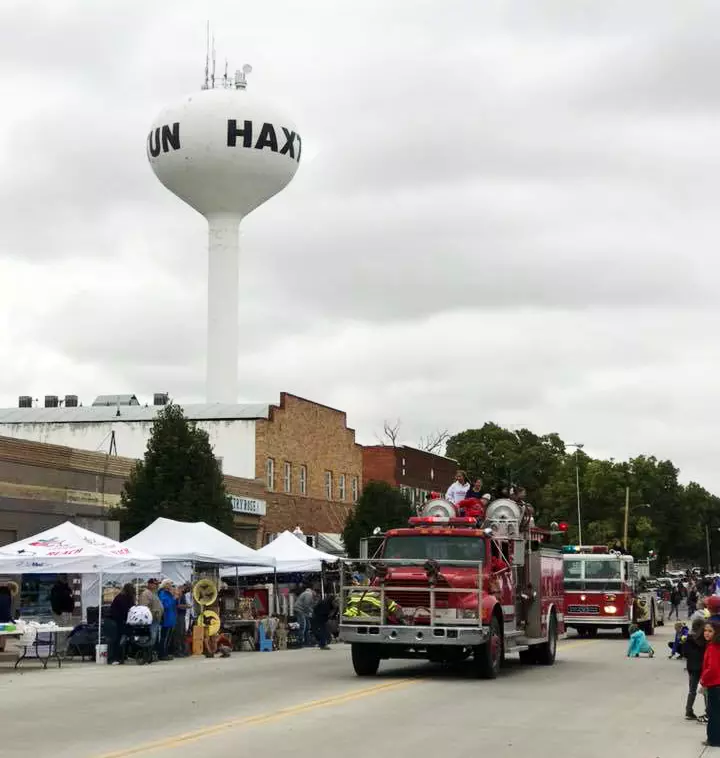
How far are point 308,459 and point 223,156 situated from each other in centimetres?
1437

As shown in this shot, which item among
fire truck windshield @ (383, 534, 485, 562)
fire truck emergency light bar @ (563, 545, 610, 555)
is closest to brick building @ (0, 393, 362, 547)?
fire truck emergency light bar @ (563, 545, 610, 555)

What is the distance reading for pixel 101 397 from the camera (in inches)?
2766

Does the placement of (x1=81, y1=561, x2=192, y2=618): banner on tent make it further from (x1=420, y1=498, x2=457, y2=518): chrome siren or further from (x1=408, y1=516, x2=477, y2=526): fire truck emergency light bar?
(x1=408, y1=516, x2=477, y2=526): fire truck emergency light bar

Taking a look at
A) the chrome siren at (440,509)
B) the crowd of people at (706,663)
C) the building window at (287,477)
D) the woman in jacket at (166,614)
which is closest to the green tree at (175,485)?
the woman in jacket at (166,614)

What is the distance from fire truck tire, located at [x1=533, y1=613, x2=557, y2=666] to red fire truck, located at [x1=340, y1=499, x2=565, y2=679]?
54.8 inches

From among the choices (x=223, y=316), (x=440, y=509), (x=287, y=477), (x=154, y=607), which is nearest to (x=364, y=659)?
(x=440, y=509)

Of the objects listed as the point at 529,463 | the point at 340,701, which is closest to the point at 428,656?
the point at 340,701

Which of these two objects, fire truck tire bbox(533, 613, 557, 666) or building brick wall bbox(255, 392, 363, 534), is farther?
building brick wall bbox(255, 392, 363, 534)

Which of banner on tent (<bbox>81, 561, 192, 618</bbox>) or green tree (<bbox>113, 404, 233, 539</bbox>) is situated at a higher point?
green tree (<bbox>113, 404, 233, 539</bbox>)

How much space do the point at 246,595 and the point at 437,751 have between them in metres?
24.7

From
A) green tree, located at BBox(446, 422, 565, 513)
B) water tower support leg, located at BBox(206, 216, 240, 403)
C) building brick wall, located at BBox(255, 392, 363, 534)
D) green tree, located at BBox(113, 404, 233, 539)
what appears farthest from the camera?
green tree, located at BBox(446, 422, 565, 513)

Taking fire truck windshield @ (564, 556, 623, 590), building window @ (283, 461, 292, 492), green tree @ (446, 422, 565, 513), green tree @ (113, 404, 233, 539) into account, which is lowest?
fire truck windshield @ (564, 556, 623, 590)

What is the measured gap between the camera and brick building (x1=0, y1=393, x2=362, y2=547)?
44875mm

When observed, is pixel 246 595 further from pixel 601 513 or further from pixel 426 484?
pixel 601 513
